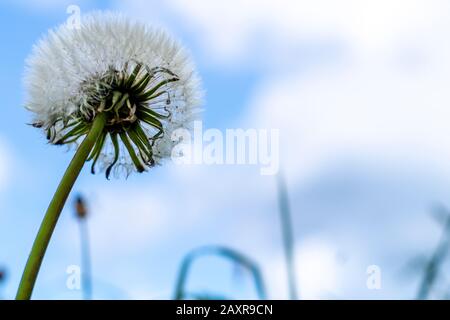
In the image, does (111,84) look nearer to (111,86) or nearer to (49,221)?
(111,86)

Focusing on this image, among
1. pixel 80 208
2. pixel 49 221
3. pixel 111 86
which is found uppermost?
pixel 111 86

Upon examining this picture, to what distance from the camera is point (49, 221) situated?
0.98 metres

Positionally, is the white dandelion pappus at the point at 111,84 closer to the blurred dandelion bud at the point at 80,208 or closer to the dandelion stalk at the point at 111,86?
the dandelion stalk at the point at 111,86

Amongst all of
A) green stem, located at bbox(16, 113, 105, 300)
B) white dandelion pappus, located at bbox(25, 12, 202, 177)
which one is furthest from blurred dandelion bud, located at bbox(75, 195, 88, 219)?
→ green stem, located at bbox(16, 113, 105, 300)

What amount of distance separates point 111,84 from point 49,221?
20.0 inches

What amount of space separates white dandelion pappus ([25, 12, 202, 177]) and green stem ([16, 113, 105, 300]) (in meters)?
0.20

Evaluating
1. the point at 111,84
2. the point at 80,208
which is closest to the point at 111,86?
the point at 111,84

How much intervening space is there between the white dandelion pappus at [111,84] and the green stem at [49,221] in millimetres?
201

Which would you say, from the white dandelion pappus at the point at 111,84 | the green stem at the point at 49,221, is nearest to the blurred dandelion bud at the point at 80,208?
the white dandelion pappus at the point at 111,84

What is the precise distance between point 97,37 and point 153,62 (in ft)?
0.49

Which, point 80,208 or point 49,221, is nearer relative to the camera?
point 49,221

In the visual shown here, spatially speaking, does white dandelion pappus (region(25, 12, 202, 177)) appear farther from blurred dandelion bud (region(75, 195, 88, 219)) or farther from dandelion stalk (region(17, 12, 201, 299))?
blurred dandelion bud (region(75, 195, 88, 219))
